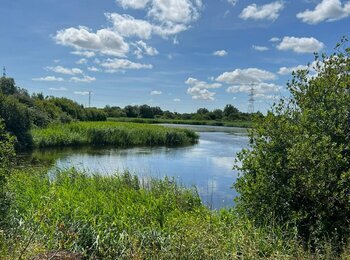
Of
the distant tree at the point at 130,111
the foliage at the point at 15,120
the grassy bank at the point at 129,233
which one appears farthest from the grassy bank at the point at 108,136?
the distant tree at the point at 130,111

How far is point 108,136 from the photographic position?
30.5 meters

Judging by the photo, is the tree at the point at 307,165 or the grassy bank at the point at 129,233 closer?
the grassy bank at the point at 129,233

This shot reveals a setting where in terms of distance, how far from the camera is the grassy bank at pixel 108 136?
2733cm

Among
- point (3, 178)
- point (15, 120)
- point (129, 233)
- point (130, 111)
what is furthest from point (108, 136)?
point (130, 111)

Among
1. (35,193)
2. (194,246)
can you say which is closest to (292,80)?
(194,246)

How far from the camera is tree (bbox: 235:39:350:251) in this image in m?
4.79

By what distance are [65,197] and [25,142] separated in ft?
67.3

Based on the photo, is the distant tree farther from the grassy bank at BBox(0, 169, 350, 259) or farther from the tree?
the tree

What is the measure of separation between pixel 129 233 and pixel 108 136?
1042 inches

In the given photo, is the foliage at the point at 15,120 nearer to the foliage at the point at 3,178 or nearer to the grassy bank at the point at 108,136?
the grassy bank at the point at 108,136

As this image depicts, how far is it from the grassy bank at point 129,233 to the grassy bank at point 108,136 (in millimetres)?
21692

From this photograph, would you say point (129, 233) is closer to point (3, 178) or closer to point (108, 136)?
point (3, 178)

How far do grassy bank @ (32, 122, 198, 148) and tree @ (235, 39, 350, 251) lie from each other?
76.2 ft

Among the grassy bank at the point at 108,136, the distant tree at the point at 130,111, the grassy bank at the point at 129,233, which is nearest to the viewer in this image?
the grassy bank at the point at 129,233
